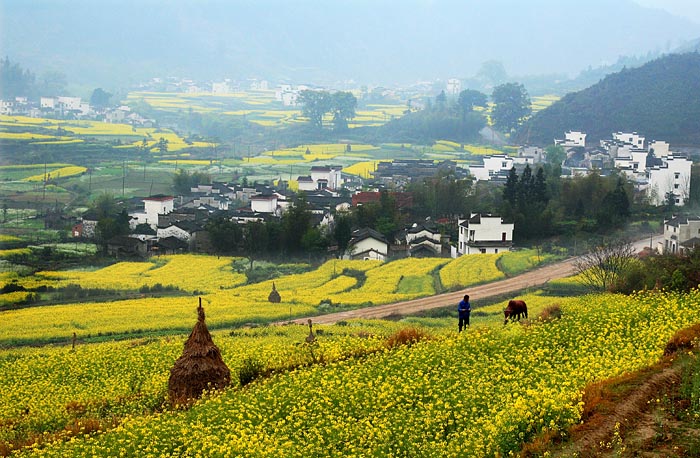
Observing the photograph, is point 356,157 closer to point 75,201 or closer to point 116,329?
point 75,201

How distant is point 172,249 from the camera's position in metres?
26.3

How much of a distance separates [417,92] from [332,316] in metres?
74.3

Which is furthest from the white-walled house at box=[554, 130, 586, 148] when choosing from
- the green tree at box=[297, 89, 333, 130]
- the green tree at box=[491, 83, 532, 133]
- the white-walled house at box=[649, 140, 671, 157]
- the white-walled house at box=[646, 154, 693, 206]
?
the green tree at box=[297, 89, 333, 130]

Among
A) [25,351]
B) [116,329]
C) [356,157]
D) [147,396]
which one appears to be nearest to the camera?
[147,396]

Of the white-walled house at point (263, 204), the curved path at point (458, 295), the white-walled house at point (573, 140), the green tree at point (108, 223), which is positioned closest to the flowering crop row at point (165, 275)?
the green tree at point (108, 223)

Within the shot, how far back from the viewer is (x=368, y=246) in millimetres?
24922

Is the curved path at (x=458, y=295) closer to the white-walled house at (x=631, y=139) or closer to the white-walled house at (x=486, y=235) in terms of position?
Answer: the white-walled house at (x=486, y=235)

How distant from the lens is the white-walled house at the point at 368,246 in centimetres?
2473

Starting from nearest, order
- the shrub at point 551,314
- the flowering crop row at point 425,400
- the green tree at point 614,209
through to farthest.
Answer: the flowering crop row at point 425,400 → the shrub at point 551,314 → the green tree at point 614,209

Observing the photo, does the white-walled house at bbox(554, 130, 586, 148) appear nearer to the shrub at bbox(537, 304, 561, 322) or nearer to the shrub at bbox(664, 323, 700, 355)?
the shrub at bbox(537, 304, 561, 322)

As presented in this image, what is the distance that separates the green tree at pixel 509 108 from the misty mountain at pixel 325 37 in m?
38.4

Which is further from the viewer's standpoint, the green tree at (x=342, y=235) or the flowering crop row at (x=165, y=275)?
the green tree at (x=342, y=235)

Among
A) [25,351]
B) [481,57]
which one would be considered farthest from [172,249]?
[481,57]

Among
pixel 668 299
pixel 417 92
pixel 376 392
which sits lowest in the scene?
pixel 376 392
